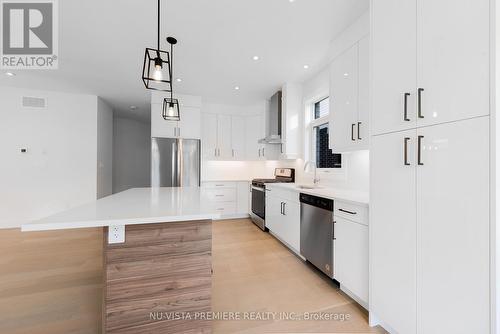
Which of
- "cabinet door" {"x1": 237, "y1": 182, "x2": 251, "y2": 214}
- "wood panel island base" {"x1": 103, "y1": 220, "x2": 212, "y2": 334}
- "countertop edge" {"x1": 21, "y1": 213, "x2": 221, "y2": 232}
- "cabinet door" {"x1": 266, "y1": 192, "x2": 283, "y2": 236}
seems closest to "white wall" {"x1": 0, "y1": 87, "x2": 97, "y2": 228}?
"cabinet door" {"x1": 237, "y1": 182, "x2": 251, "y2": 214}

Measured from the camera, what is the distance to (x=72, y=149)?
4426 millimetres

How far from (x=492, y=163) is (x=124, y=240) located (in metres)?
1.96

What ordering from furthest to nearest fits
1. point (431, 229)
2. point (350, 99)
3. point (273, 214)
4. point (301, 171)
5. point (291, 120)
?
point (301, 171) → point (291, 120) → point (273, 214) → point (350, 99) → point (431, 229)

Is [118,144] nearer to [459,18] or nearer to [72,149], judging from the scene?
[72,149]

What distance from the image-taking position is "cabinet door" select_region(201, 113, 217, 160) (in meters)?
5.00

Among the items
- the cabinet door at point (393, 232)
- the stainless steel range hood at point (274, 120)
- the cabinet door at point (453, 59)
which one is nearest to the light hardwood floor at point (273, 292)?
the cabinet door at point (393, 232)

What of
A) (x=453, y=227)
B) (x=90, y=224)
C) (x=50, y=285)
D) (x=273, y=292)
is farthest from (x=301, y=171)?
(x=50, y=285)

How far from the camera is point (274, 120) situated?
14.2ft

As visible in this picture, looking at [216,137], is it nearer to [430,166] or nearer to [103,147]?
[103,147]

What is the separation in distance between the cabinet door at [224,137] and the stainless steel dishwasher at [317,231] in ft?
9.32

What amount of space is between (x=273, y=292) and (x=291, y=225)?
1.06 metres

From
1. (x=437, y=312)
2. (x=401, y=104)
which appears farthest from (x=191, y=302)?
(x=401, y=104)

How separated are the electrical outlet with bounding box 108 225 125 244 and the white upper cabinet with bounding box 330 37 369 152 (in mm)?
2202

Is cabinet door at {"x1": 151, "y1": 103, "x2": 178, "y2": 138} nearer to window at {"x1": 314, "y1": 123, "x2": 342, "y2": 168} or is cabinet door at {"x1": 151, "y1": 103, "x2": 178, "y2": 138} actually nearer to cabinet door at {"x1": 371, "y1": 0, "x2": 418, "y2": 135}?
window at {"x1": 314, "y1": 123, "x2": 342, "y2": 168}
